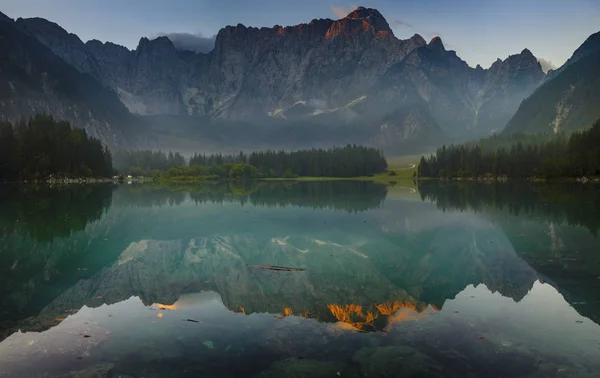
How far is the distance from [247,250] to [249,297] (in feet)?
45.1

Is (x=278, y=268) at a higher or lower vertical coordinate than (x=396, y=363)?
lower

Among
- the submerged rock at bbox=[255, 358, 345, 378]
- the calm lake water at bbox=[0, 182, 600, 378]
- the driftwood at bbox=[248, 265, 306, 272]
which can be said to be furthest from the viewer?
the driftwood at bbox=[248, 265, 306, 272]

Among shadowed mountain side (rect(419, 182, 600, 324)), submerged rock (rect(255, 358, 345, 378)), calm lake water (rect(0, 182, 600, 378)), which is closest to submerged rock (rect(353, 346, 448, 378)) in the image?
calm lake water (rect(0, 182, 600, 378))

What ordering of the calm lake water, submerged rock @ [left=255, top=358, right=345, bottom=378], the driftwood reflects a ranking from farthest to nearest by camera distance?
1. the driftwood
2. the calm lake water
3. submerged rock @ [left=255, top=358, right=345, bottom=378]

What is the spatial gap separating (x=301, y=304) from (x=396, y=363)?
744 cm

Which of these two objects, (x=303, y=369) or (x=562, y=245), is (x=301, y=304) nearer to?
(x=303, y=369)

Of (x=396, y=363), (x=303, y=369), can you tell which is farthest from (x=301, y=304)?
(x=396, y=363)

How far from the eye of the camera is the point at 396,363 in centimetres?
1417

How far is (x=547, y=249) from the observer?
3469 centimetres

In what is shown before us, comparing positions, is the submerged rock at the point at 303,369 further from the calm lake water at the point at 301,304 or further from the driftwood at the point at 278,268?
the driftwood at the point at 278,268

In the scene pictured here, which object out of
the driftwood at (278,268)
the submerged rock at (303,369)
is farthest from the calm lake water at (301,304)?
the driftwood at (278,268)

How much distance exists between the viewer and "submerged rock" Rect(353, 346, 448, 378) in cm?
1346

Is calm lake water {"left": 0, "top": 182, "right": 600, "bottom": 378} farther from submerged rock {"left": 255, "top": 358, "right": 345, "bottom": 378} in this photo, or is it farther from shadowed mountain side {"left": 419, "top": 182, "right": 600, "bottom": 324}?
shadowed mountain side {"left": 419, "top": 182, "right": 600, "bottom": 324}

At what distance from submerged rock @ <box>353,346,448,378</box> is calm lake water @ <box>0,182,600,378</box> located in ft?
0.23
